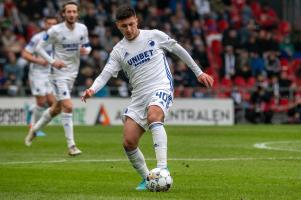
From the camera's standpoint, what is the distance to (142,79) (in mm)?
11320

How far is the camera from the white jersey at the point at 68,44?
59.6 feet

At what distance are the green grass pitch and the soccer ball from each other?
98 millimetres

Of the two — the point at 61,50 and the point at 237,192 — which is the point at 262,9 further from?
the point at 237,192

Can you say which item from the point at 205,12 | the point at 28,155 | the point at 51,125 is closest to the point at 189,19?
the point at 205,12

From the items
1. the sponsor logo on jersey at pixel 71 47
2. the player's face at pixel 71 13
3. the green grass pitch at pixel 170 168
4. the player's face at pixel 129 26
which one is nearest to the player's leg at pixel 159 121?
the green grass pitch at pixel 170 168

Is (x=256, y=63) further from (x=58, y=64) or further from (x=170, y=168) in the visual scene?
(x=170, y=168)

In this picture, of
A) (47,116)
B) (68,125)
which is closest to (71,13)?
(68,125)

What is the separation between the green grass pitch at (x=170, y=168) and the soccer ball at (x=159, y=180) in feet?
0.32

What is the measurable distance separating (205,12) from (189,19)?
3.09ft

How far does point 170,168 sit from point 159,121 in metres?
2.96

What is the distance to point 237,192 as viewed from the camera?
406 inches

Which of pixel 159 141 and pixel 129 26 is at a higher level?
pixel 129 26

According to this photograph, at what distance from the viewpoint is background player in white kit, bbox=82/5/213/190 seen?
11.0 meters

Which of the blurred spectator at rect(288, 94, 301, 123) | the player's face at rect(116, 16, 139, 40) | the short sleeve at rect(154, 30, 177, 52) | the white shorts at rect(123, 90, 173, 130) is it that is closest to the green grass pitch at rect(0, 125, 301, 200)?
the white shorts at rect(123, 90, 173, 130)
